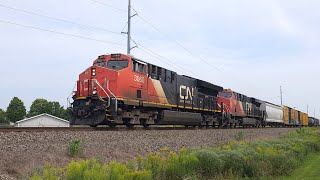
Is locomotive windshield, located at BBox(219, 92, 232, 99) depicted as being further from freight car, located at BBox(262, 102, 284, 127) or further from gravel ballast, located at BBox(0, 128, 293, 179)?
gravel ballast, located at BBox(0, 128, 293, 179)

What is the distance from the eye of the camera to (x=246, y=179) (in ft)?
29.6

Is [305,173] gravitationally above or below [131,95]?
below

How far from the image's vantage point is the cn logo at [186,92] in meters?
23.8

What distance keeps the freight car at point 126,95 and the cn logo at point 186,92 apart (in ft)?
1.10

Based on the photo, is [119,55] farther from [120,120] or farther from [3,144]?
[3,144]

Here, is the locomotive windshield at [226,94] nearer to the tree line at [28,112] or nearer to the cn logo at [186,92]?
the cn logo at [186,92]

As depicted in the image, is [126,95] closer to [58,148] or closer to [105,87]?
[105,87]

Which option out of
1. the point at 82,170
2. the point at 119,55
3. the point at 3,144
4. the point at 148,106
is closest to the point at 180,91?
the point at 148,106

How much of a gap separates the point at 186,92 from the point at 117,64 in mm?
8273

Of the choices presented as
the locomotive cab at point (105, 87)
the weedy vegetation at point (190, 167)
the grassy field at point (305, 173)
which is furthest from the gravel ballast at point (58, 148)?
the grassy field at point (305, 173)

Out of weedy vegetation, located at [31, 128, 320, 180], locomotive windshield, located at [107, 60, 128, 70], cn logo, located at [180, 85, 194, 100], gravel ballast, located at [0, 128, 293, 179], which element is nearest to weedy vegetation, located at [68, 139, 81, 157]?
gravel ballast, located at [0, 128, 293, 179]

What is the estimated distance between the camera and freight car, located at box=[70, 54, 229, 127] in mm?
15789

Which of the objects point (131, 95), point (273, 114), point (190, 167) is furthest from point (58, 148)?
point (273, 114)

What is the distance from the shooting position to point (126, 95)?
16688 millimetres
